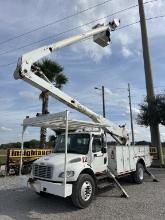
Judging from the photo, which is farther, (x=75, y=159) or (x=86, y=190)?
(x=75, y=159)

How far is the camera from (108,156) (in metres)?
11.5

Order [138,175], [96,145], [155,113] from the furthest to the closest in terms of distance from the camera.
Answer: [155,113], [138,175], [96,145]

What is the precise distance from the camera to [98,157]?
1050 centimetres

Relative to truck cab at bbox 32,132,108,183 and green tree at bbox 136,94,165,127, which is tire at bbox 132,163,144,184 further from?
green tree at bbox 136,94,165,127

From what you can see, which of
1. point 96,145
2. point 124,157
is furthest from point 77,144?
point 124,157

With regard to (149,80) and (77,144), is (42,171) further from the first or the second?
(149,80)

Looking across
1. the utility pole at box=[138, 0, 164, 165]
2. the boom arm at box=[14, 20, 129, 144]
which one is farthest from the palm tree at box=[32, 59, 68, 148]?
the boom arm at box=[14, 20, 129, 144]

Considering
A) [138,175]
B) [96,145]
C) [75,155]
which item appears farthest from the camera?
[138,175]

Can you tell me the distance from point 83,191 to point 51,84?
12.5 feet

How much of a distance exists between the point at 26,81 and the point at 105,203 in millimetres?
4672

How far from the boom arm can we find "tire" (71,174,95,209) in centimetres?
306

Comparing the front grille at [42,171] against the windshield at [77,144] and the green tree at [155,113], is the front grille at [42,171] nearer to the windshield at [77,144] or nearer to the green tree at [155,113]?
the windshield at [77,144]

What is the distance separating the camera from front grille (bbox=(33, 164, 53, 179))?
905 cm

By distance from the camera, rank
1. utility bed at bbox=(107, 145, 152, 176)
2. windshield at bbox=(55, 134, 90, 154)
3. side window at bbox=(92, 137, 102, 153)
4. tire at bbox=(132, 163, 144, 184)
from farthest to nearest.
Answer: tire at bbox=(132, 163, 144, 184) → utility bed at bbox=(107, 145, 152, 176) → side window at bbox=(92, 137, 102, 153) → windshield at bbox=(55, 134, 90, 154)
